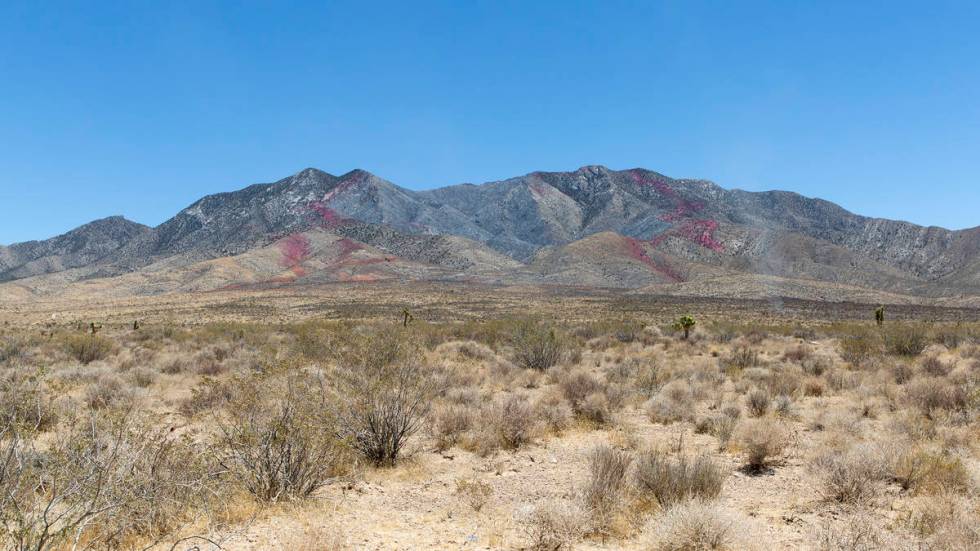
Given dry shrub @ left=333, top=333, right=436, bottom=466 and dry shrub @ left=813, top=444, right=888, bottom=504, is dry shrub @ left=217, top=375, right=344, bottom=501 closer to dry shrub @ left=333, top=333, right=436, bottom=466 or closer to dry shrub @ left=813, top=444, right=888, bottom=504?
dry shrub @ left=333, top=333, right=436, bottom=466

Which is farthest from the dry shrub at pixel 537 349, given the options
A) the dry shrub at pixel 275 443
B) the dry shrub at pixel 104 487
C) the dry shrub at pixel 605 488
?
the dry shrub at pixel 104 487

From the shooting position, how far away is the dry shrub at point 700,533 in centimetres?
529

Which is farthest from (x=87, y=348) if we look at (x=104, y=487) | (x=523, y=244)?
(x=523, y=244)

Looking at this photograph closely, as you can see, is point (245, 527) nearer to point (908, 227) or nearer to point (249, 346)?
point (249, 346)

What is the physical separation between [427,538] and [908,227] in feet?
543

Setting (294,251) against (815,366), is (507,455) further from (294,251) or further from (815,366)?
(294,251)

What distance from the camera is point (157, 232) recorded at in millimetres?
159875

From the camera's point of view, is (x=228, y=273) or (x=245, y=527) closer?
(x=245, y=527)

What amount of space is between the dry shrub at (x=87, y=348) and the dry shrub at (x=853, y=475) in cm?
2146

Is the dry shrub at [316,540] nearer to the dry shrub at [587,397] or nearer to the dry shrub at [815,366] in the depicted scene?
the dry shrub at [587,397]

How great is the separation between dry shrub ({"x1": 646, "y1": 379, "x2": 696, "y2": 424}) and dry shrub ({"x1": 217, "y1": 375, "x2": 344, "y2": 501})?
23.1ft

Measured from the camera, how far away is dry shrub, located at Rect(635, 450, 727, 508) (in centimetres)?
655

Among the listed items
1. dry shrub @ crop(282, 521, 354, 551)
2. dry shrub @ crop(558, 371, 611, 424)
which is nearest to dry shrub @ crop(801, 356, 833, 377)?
dry shrub @ crop(558, 371, 611, 424)

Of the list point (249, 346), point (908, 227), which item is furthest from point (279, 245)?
point (908, 227)
